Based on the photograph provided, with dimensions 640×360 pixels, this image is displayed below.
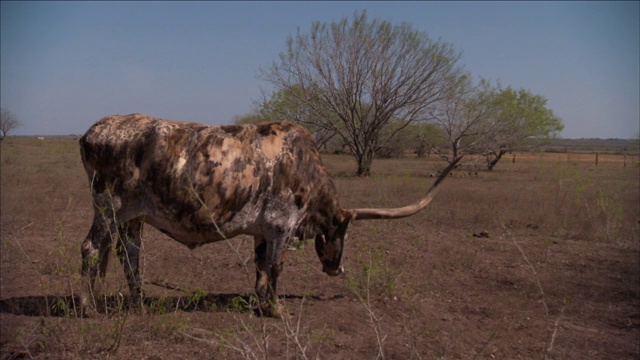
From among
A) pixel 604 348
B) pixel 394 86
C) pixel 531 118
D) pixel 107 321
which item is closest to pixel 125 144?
pixel 107 321

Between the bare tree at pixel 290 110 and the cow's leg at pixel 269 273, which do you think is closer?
Result: the cow's leg at pixel 269 273

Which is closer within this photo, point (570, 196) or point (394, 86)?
point (570, 196)

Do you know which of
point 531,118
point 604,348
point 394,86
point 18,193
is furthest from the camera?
point 531,118

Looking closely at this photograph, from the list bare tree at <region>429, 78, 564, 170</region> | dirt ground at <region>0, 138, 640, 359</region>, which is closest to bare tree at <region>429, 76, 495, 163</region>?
bare tree at <region>429, 78, 564, 170</region>

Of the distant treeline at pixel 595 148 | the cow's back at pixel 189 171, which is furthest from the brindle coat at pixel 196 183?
the distant treeline at pixel 595 148

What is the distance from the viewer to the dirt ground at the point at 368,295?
13.9 ft

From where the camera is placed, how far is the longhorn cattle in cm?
481

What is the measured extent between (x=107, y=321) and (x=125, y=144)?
5.31 ft

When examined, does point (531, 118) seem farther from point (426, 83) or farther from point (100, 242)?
point (100, 242)

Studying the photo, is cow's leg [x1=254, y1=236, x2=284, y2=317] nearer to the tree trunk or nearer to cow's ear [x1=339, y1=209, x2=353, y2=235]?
cow's ear [x1=339, y1=209, x2=353, y2=235]

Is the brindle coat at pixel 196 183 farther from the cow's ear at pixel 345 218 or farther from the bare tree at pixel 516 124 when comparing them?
the bare tree at pixel 516 124

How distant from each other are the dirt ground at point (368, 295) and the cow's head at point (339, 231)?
341 millimetres

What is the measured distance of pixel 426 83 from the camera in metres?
22.0

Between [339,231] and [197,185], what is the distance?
1.67m
